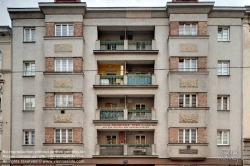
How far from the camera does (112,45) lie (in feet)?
88.2

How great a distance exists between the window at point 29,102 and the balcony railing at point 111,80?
5.77 metres

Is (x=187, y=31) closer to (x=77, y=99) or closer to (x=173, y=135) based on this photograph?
(x=173, y=135)

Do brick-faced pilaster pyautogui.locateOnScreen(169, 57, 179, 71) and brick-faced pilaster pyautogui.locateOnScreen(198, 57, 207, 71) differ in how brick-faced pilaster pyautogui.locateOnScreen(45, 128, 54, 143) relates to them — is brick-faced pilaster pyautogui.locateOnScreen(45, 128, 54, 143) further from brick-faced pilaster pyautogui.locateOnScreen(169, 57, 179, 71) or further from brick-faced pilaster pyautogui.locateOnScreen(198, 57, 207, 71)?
brick-faced pilaster pyautogui.locateOnScreen(198, 57, 207, 71)

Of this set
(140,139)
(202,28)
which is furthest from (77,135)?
(202,28)

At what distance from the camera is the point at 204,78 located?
25.2m

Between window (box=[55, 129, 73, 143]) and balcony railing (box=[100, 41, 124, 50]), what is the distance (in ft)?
24.4

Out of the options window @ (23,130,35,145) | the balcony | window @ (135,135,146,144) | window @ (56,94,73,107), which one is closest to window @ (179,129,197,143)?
the balcony

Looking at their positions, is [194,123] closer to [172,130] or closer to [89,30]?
[172,130]

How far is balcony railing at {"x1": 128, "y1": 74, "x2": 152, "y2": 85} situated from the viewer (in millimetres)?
26234

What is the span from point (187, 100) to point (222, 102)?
9.55 ft

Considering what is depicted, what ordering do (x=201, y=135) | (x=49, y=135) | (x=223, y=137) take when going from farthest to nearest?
(x=223, y=137) → (x=49, y=135) → (x=201, y=135)

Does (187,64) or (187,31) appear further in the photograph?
(187,31)

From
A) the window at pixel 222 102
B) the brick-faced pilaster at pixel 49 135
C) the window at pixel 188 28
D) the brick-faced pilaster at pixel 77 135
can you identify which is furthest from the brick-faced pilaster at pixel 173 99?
the brick-faced pilaster at pixel 49 135

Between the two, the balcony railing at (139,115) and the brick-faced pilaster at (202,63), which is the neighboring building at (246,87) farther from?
the balcony railing at (139,115)
